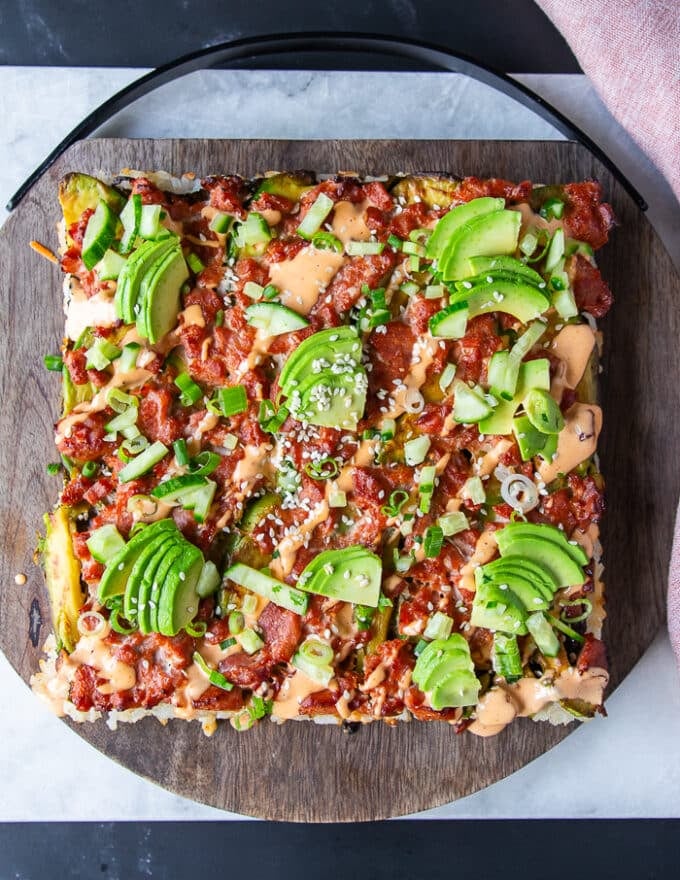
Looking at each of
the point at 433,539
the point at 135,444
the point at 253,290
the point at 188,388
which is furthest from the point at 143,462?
the point at 433,539

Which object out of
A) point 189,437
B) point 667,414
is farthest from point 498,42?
point 189,437

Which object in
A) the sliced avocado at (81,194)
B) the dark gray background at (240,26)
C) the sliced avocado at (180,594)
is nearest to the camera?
the sliced avocado at (180,594)

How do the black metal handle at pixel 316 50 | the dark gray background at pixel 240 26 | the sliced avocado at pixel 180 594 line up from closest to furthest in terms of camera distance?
1. the sliced avocado at pixel 180 594
2. the black metal handle at pixel 316 50
3. the dark gray background at pixel 240 26

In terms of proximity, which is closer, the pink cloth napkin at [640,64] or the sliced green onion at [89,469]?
the sliced green onion at [89,469]

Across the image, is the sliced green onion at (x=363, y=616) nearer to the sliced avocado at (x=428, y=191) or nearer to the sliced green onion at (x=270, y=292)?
the sliced green onion at (x=270, y=292)

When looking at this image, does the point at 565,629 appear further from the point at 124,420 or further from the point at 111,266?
the point at 111,266

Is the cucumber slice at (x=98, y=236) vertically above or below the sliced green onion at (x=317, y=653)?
above

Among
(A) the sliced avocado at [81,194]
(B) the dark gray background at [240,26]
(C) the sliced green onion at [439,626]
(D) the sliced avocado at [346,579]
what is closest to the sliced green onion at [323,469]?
(D) the sliced avocado at [346,579]

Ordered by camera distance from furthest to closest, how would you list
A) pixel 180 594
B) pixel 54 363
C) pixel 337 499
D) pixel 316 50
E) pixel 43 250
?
pixel 316 50 < pixel 43 250 < pixel 54 363 < pixel 337 499 < pixel 180 594
